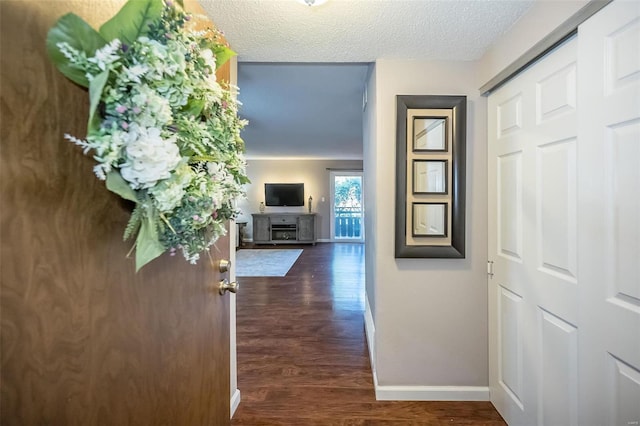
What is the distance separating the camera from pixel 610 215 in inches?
37.4

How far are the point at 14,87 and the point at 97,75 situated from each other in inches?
4.8

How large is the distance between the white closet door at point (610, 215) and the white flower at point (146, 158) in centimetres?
134

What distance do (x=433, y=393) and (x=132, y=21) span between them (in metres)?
2.25

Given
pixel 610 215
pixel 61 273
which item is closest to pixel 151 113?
pixel 61 273

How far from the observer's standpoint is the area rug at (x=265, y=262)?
4.86 meters

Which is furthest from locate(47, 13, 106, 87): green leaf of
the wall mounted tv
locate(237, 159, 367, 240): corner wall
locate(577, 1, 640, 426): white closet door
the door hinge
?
locate(237, 159, 367, 240): corner wall

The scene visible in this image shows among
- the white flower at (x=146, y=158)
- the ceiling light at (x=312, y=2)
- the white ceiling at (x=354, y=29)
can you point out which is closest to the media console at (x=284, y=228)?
the white ceiling at (x=354, y=29)

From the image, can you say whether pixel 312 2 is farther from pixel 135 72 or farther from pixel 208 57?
pixel 135 72

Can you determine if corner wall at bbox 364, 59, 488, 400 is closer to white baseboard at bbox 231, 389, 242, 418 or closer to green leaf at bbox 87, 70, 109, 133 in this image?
white baseboard at bbox 231, 389, 242, 418

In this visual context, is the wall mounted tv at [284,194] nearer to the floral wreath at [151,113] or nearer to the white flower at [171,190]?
the floral wreath at [151,113]

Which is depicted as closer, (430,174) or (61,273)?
(61,273)

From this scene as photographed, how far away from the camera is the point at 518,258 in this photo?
1.48 m

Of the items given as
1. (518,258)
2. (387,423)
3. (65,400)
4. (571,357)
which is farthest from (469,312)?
(65,400)

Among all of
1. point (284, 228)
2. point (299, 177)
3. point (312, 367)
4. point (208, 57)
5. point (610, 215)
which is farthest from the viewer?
point (299, 177)
